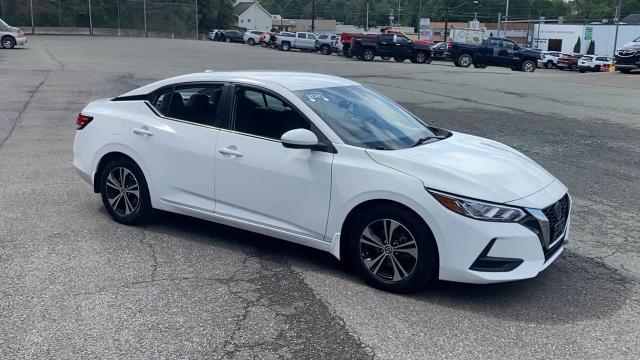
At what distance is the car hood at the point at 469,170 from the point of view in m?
4.40

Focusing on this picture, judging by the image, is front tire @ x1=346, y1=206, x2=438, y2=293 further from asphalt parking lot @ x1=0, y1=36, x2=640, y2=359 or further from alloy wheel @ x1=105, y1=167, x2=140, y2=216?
alloy wheel @ x1=105, y1=167, x2=140, y2=216

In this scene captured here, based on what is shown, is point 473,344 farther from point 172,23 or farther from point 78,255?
point 172,23

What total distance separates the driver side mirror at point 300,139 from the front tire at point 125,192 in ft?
5.98

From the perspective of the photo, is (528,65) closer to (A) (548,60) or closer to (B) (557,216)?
(A) (548,60)

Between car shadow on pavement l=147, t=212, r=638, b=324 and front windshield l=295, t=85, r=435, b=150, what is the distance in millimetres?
1103

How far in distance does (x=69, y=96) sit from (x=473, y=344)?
1511 centimetres

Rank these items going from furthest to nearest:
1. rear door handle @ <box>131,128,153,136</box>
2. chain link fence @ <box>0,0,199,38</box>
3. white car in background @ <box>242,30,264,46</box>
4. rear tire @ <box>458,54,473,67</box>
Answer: white car in background @ <box>242,30,264,46</box>
chain link fence @ <box>0,0,199,38</box>
rear tire @ <box>458,54,473,67</box>
rear door handle @ <box>131,128,153,136</box>

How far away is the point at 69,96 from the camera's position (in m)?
16.5

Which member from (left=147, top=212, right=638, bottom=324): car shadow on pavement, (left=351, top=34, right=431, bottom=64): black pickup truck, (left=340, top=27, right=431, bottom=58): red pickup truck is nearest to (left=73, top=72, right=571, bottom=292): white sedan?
(left=147, top=212, right=638, bottom=324): car shadow on pavement

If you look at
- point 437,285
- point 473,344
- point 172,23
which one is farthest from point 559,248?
point 172,23

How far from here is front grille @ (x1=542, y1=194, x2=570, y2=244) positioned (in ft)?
15.0

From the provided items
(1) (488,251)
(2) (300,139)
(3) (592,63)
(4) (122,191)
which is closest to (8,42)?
(4) (122,191)

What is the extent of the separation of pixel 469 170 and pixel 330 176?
1047 mm

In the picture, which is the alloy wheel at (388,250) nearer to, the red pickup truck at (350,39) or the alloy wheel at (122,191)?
the alloy wheel at (122,191)
